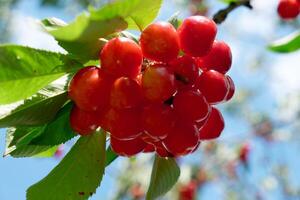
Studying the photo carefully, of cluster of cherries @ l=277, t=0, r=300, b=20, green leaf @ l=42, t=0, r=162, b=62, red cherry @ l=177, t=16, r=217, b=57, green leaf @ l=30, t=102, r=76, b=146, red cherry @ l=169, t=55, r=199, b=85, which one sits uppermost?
green leaf @ l=42, t=0, r=162, b=62

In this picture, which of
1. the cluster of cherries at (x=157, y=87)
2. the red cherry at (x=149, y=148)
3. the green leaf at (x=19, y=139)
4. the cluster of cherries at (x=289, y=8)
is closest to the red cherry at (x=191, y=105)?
the cluster of cherries at (x=157, y=87)

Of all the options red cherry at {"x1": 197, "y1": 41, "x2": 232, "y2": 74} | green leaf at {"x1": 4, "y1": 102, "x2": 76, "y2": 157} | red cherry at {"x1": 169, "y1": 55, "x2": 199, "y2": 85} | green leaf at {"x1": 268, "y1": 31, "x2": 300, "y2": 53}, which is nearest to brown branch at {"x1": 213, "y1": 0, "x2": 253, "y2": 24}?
green leaf at {"x1": 268, "y1": 31, "x2": 300, "y2": 53}

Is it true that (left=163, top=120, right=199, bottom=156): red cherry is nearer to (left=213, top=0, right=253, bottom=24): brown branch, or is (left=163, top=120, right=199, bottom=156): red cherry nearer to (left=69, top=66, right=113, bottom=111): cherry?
(left=69, top=66, right=113, bottom=111): cherry

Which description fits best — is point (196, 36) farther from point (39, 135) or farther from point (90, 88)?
point (39, 135)

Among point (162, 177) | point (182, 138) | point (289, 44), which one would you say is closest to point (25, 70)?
point (182, 138)

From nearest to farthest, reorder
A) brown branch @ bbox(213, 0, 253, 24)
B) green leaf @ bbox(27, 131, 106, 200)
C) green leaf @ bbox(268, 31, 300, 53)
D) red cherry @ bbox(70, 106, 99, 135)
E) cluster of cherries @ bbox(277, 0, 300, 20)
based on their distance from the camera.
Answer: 1. red cherry @ bbox(70, 106, 99, 135)
2. green leaf @ bbox(27, 131, 106, 200)
3. brown branch @ bbox(213, 0, 253, 24)
4. green leaf @ bbox(268, 31, 300, 53)
5. cluster of cherries @ bbox(277, 0, 300, 20)

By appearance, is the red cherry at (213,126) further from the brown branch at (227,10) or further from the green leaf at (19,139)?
the brown branch at (227,10)

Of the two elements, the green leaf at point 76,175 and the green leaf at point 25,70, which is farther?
the green leaf at point 76,175

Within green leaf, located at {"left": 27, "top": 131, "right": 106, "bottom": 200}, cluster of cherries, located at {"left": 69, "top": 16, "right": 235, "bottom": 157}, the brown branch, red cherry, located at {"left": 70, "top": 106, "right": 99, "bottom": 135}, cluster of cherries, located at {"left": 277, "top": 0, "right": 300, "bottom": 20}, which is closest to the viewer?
cluster of cherries, located at {"left": 69, "top": 16, "right": 235, "bottom": 157}
